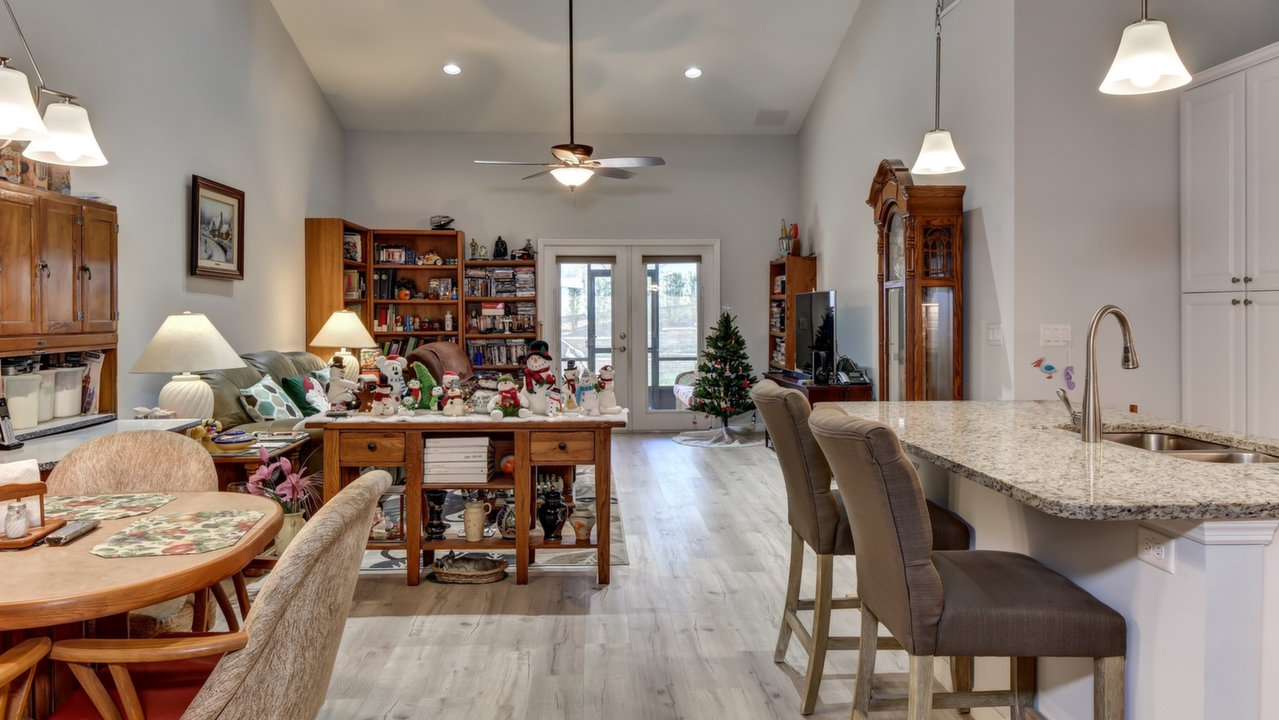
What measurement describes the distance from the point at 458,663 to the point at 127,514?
125 centimetres

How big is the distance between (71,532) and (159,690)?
431mm

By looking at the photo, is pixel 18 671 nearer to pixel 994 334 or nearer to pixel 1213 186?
pixel 994 334

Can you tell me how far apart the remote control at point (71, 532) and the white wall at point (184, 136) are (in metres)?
2.74

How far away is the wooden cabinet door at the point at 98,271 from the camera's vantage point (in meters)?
3.47

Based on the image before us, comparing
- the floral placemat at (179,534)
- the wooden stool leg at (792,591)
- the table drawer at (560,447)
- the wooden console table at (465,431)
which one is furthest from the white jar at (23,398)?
the wooden stool leg at (792,591)

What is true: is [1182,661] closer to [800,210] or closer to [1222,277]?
[1222,277]

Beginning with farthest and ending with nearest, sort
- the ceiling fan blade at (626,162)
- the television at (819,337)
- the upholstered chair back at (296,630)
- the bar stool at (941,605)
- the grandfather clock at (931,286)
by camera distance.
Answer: the television at (819,337)
the ceiling fan blade at (626,162)
the grandfather clock at (931,286)
the bar stool at (941,605)
the upholstered chair back at (296,630)

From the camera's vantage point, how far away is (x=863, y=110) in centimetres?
606

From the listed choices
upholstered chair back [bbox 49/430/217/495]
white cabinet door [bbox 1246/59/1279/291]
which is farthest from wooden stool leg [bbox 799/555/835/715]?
white cabinet door [bbox 1246/59/1279/291]

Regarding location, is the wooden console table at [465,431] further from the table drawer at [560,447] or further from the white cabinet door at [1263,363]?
the white cabinet door at [1263,363]

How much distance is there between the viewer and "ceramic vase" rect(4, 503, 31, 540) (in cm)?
163

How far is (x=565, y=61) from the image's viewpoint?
684cm

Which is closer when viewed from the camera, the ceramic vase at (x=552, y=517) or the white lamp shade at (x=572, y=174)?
the ceramic vase at (x=552, y=517)

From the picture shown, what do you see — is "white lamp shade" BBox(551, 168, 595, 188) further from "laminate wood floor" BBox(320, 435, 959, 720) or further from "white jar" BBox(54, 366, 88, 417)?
"white jar" BBox(54, 366, 88, 417)
